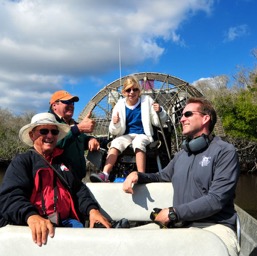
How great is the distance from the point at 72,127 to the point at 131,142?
4.26 feet

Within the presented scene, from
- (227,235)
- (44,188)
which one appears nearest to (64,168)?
(44,188)

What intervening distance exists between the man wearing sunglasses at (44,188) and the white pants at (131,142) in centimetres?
168

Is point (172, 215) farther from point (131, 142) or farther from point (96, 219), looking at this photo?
point (131, 142)

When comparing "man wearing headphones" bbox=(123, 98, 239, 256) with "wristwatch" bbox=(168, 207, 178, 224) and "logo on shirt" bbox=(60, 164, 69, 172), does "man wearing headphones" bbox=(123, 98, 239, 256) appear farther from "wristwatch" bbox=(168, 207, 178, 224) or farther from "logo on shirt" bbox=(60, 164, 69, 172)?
"logo on shirt" bbox=(60, 164, 69, 172)

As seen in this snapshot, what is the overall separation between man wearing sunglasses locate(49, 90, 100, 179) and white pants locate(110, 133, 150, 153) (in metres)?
0.65

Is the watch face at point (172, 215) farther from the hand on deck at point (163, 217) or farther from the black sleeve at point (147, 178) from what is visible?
the black sleeve at point (147, 178)

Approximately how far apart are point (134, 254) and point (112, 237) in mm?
147

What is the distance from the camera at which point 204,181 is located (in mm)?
2586

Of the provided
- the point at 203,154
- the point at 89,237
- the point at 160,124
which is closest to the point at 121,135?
the point at 160,124

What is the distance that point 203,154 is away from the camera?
2670 millimetres

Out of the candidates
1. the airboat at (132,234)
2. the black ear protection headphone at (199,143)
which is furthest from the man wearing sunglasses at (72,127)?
the black ear protection headphone at (199,143)

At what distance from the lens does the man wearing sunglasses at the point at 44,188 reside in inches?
98.8

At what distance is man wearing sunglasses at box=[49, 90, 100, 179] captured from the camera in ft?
12.3

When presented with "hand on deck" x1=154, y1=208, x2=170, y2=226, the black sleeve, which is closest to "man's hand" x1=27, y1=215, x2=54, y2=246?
"hand on deck" x1=154, y1=208, x2=170, y2=226
